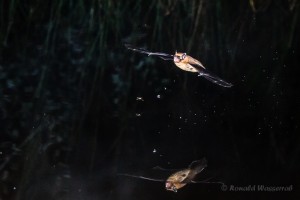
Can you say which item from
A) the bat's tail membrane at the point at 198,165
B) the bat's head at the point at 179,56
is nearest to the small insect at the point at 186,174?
the bat's tail membrane at the point at 198,165

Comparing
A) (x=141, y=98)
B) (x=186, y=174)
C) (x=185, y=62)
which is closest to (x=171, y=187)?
(x=186, y=174)

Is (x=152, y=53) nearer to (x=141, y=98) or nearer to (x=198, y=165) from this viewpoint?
(x=141, y=98)

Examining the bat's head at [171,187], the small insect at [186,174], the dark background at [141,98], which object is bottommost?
the bat's head at [171,187]

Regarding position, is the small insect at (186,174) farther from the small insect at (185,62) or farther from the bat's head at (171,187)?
the small insect at (185,62)

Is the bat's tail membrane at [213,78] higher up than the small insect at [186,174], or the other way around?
the bat's tail membrane at [213,78]

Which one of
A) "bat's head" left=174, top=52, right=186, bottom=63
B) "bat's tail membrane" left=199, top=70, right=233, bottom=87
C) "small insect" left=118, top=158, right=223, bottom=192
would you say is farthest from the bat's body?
"bat's head" left=174, top=52, right=186, bottom=63

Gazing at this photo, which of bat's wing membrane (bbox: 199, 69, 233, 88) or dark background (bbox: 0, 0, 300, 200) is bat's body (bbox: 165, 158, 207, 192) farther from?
bat's wing membrane (bbox: 199, 69, 233, 88)
